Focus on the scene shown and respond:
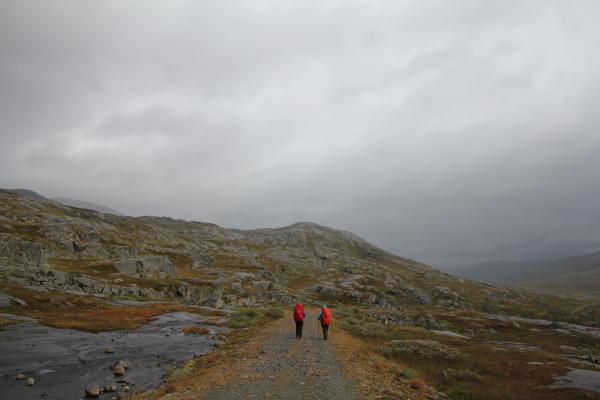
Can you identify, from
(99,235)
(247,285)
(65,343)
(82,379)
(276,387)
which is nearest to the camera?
(276,387)

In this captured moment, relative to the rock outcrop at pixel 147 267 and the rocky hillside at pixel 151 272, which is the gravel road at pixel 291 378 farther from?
the rock outcrop at pixel 147 267

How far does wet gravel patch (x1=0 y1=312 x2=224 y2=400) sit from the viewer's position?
A: 2005cm

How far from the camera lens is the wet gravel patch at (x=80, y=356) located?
65.8 feet

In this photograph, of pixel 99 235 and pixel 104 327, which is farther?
pixel 99 235

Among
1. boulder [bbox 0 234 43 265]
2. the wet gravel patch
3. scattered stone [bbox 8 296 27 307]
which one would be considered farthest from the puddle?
boulder [bbox 0 234 43 265]

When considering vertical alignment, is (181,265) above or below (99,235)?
below

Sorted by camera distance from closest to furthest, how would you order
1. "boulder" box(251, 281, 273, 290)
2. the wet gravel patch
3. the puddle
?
the wet gravel patch, the puddle, "boulder" box(251, 281, 273, 290)

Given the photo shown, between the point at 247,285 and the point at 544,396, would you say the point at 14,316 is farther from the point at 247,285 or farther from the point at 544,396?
the point at 247,285

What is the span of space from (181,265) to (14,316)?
79458mm

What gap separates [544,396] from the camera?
21812 millimetres

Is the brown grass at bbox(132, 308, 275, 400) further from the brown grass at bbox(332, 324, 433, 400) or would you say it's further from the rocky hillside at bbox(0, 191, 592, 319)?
the rocky hillside at bbox(0, 191, 592, 319)

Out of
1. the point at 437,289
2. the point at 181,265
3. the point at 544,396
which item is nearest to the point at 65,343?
the point at 544,396

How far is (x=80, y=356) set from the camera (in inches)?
1059

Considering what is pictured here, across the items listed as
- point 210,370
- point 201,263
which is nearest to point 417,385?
point 210,370
